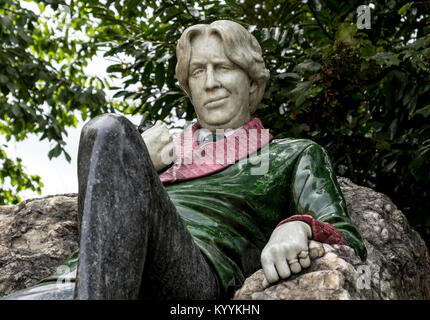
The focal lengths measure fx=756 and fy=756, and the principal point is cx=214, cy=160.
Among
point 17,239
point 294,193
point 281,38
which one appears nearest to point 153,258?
point 294,193

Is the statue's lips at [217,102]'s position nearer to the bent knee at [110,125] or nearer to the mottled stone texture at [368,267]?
the mottled stone texture at [368,267]

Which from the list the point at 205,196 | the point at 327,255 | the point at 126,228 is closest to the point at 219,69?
the point at 205,196

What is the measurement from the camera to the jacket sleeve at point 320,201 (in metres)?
2.52

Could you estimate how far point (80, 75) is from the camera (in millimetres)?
8195

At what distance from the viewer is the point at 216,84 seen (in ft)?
11.2

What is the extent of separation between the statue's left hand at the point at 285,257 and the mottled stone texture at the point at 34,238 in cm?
147

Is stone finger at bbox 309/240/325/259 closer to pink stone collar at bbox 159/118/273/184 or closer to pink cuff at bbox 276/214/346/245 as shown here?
pink cuff at bbox 276/214/346/245

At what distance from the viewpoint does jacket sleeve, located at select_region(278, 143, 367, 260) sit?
2521mm

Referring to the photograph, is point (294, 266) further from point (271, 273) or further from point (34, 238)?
point (34, 238)

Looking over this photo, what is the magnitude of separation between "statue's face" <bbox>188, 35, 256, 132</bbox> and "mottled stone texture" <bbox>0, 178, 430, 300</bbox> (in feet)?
2.44

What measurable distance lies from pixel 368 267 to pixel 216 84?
123 cm

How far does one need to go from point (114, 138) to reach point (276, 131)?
2.88m

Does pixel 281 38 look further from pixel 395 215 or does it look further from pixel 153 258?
pixel 153 258

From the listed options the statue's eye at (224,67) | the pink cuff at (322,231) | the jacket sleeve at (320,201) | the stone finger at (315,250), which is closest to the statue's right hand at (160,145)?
the statue's eye at (224,67)
